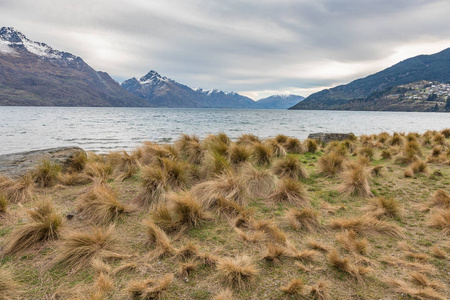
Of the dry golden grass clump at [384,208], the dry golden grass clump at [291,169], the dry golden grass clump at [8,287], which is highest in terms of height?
the dry golden grass clump at [291,169]

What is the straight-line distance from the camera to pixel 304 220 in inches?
173

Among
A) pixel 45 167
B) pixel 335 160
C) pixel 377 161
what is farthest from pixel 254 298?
pixel 377 161

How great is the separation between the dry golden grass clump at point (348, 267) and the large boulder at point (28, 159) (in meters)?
8.48

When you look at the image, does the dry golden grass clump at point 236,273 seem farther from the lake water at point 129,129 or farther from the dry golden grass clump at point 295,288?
the lake water at point 129,129

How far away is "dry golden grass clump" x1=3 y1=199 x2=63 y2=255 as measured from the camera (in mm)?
3555

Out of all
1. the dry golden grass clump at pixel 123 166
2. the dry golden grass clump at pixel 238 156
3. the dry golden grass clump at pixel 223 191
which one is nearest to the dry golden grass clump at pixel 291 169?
the dry golden grass clump at pixel 238 156

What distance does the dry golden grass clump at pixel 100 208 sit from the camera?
180 inches

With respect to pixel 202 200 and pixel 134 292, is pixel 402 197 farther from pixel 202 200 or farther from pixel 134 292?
pixel 134 292

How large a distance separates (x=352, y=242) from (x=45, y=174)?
27.0 feet

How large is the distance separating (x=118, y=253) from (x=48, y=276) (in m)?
0.86

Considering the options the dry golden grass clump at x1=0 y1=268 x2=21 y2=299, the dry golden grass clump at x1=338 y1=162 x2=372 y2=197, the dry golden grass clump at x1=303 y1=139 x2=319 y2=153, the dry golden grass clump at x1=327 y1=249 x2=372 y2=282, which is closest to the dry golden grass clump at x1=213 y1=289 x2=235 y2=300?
the dry golden grass clump at x1=327 y1=249 x2=372 y2=282

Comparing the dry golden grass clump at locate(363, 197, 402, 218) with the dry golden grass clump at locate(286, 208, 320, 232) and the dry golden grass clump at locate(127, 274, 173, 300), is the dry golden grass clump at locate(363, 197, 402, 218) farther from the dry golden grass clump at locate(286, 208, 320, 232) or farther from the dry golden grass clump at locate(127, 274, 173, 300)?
the dry golden grass clump at locate(127, 274, 173, 300)

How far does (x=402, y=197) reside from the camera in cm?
578

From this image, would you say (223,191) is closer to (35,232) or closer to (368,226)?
(368,226)
